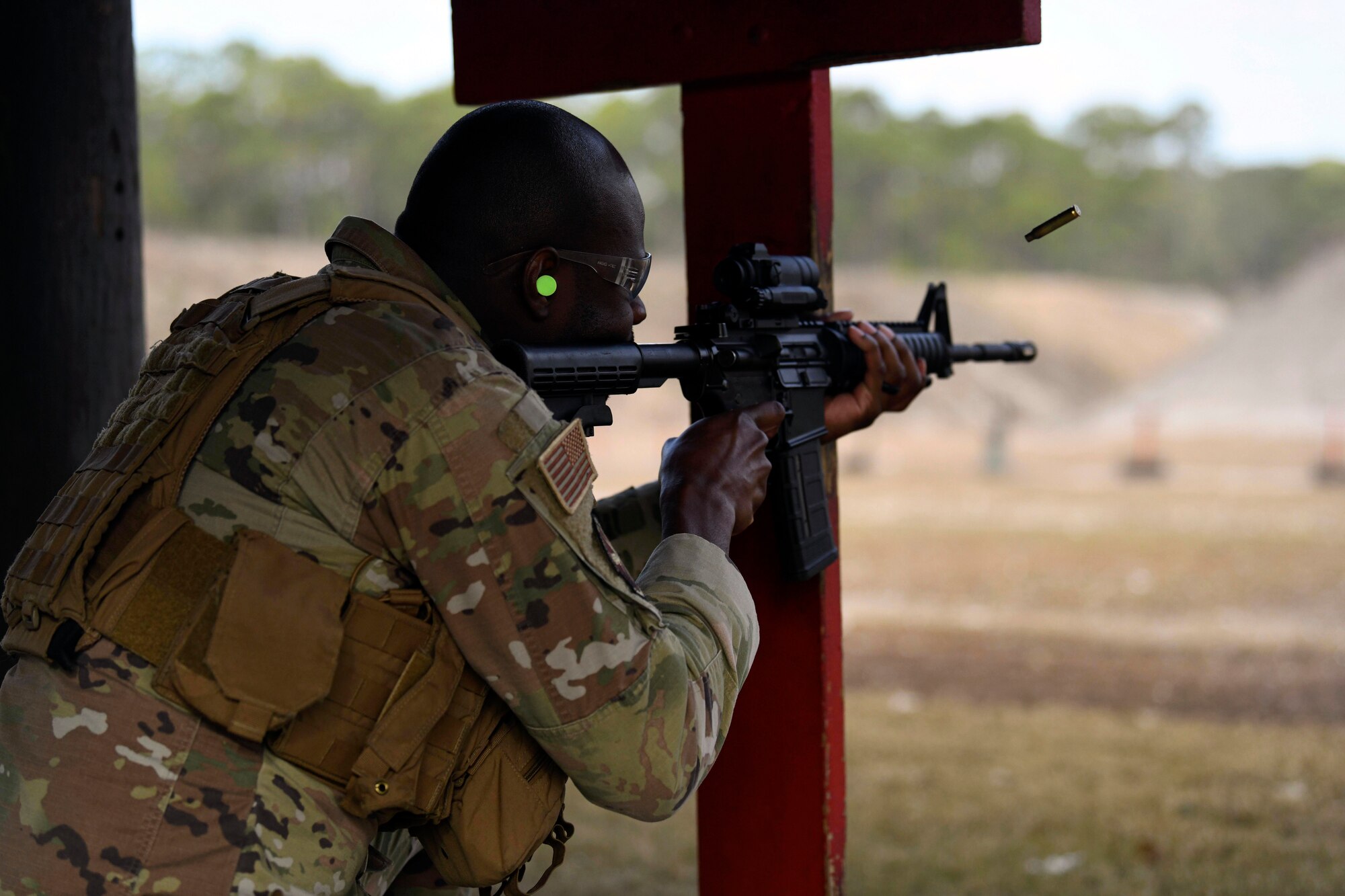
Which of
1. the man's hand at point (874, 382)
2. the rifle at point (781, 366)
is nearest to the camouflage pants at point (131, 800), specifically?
the rifle at point (781, 366)

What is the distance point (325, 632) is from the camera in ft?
4.90

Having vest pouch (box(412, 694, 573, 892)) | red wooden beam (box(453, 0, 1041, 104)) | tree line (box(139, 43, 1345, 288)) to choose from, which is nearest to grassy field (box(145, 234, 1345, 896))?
vest pouch (box(412, 694, 573, 892))

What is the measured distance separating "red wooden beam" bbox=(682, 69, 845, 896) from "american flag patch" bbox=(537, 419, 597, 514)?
0.78 metres

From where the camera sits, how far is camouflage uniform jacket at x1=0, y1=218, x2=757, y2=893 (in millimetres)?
1491

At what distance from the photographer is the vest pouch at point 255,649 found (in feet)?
4.80

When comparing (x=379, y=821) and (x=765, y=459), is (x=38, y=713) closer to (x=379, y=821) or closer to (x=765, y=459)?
(x=379, y=821)

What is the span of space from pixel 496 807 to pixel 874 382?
1228 millimetres

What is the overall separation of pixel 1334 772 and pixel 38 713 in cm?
511

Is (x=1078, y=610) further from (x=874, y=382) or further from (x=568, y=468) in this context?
(x=568, y=468)

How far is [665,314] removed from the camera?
29.2 m

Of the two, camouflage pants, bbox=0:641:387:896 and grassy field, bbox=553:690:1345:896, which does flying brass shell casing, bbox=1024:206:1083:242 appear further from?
grassy field, bbox=553:690:1345:896

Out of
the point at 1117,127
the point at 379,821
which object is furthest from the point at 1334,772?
the point at 1117,127

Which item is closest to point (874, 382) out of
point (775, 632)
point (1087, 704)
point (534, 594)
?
point (775, 632)

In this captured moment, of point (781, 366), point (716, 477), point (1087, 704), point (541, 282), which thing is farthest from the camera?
point (1087, 704)
